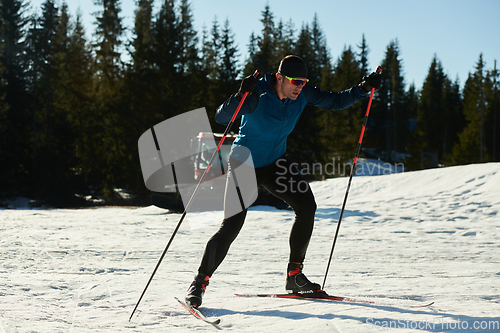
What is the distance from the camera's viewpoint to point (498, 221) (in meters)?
7.57

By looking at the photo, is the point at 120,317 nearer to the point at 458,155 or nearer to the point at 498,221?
the point at 498,221

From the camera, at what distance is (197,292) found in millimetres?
2947

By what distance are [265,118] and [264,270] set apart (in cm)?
219

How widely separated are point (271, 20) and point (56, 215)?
40.1 m

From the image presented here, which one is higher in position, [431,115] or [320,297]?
[431,115]

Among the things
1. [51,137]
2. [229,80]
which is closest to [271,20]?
[229,80]

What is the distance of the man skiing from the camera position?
2955mm

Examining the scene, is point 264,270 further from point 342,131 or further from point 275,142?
point 342,131

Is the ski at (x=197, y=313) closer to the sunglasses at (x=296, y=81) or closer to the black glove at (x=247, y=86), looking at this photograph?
the black glove at (x=247, y=86)

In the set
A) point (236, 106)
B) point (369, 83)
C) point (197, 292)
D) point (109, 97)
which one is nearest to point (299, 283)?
point (197, 292)

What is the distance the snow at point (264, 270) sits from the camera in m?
2.62

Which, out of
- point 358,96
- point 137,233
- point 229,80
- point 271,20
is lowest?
point 137,233

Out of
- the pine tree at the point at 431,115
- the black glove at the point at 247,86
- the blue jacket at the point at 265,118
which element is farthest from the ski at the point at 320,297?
the pine tree at the point at 431,115

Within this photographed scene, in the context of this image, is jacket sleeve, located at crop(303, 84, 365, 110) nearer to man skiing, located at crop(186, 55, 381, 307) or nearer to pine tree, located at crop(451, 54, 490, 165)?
man skiing, located at crop(186, 55, 381, 307)
